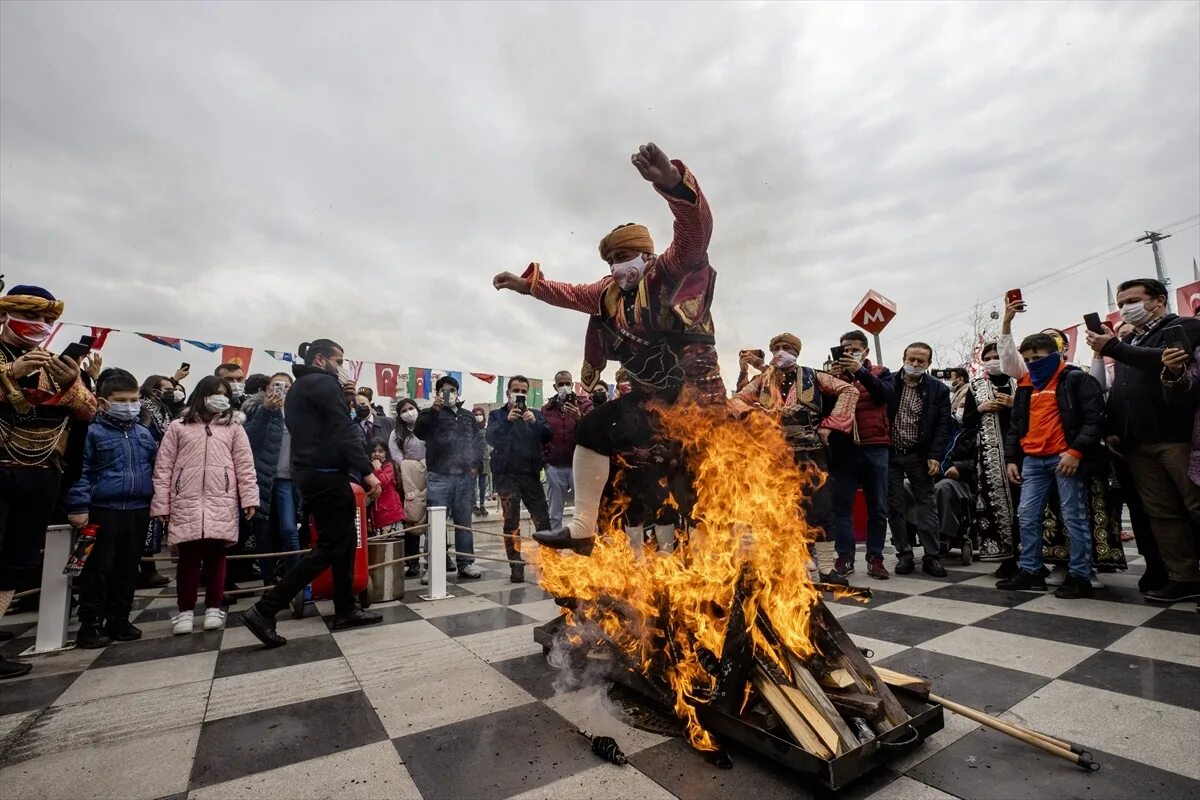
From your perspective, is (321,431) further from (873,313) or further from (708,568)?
(873,313)

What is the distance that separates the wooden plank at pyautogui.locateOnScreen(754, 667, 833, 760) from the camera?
1.89 meters

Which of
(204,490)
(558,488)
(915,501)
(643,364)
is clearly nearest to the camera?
(643,364)

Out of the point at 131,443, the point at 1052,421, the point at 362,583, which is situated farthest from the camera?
the point at 362,583

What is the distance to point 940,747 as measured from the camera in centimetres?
219

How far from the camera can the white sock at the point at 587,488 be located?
289cm

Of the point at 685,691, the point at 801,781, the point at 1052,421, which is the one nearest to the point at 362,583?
the point at 685,691

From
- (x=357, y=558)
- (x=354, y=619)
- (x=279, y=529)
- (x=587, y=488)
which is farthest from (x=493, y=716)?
(x=279, y=529)

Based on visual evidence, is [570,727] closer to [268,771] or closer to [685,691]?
[685,691]

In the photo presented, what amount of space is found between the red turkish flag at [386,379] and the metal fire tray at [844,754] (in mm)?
14490

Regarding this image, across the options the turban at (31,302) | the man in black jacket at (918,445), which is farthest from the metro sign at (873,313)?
the turban at (31,302)

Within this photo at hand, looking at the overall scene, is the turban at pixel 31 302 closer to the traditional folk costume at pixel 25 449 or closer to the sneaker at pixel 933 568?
the traditional folk costume at pixel 25 449

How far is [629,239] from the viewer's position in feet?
9.58

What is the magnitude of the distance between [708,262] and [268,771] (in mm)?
2758

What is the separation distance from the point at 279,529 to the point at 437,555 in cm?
179
